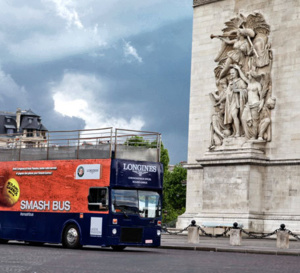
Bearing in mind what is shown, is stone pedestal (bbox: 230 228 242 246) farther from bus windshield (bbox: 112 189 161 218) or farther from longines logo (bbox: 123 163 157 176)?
longines logo (bbox: 123 163 157 176)

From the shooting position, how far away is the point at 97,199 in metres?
27.6

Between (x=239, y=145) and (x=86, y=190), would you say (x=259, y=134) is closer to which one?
(x=239, y=145)

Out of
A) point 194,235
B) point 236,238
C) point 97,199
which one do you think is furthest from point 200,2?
point 97,199

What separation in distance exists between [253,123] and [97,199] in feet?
40.9

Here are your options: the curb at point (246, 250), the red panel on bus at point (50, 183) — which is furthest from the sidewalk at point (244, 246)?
the red panel on bus at point (50, 183)

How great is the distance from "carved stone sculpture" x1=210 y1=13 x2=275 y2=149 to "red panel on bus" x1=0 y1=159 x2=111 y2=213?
38.7 ft

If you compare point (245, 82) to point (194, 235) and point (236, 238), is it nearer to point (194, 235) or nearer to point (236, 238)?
point (194, 235)

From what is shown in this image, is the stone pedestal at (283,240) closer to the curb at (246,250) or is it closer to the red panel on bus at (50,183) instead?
the curb at (246,250)

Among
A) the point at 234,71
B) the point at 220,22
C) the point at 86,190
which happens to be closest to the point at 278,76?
the point at 234,71

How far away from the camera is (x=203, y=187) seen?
3878 cm

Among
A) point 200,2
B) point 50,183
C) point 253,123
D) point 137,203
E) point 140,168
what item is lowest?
point 137,203

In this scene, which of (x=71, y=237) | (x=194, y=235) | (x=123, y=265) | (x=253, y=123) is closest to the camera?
(x=123, y=265)

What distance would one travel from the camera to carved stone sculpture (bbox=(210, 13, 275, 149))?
37.5 meters

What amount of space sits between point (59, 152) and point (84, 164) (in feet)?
7.00
